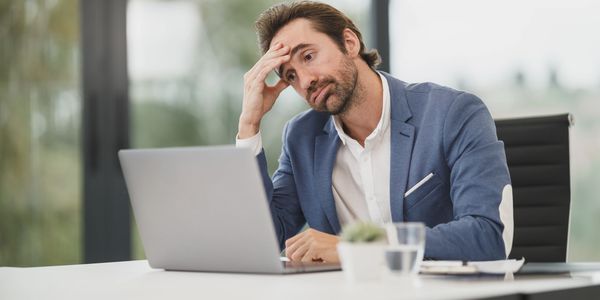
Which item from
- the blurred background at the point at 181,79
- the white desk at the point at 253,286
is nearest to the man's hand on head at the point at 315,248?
the white desk at the point at 253,286

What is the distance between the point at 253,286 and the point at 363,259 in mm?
191

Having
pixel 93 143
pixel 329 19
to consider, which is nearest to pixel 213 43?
pixel 93 143

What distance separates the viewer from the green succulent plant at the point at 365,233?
144cm

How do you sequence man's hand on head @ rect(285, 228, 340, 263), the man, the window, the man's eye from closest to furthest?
man's hand on head @ rect(285, 228, 340, 263) < the man < the man's eye < the window

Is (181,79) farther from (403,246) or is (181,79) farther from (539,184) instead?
(403,246)

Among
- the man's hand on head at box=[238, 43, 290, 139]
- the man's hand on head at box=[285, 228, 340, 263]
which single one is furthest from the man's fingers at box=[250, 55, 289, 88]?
the man's hand on head at box=[285, 228, 340, 263]

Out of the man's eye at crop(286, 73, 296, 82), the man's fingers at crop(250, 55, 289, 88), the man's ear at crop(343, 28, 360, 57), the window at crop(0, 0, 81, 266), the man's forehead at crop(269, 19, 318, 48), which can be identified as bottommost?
the window at crop(0, 0, 81, 266)

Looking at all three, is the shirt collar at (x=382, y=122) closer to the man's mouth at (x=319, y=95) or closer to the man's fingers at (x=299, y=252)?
the man's mouth at (x=319, y=95)

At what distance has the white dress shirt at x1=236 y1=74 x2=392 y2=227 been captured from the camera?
2.29 metres

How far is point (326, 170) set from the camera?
91.2 inches

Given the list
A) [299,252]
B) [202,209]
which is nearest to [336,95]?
[299,252]

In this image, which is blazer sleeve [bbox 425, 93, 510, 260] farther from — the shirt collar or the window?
the window

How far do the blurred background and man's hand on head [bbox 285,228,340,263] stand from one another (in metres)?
1.88

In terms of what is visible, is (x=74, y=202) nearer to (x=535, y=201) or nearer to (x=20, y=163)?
(x=20, y=163)
